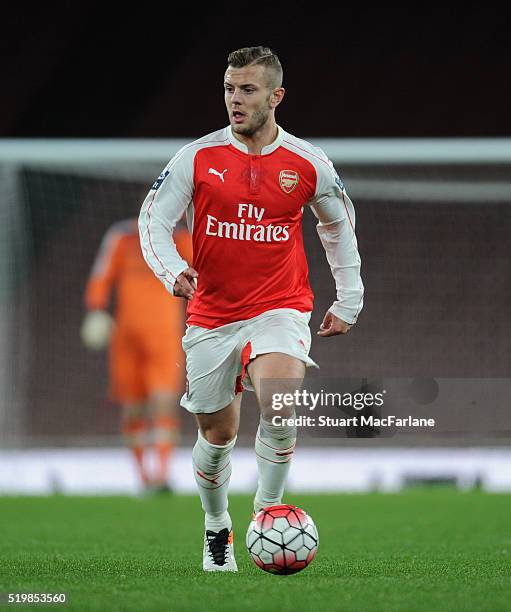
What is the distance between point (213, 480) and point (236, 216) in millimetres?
962

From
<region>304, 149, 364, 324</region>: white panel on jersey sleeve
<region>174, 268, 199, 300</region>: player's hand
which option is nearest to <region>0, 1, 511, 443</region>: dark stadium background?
<region>304, 149, 364, 324</region>: white panel on jersey sleeve

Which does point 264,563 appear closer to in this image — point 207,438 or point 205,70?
point 207,438

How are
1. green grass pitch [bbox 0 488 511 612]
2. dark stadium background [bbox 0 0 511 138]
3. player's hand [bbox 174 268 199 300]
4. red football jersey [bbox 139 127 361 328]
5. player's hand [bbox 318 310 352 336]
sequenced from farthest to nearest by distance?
dark stadium background [bbox 0 0 511 138]
player's hand [bbox 318 310 352 336]
red football jersey [bbox 139 127 361 328]
player's hand [bbox 174 268 199 300]
green grass pitch [bbox 0 488 511 612]

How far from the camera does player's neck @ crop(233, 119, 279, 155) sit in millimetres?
4621

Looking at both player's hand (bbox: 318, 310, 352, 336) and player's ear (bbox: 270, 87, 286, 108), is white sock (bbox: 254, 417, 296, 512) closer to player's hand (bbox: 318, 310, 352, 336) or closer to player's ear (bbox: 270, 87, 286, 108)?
player's hand (bbox: 318, 310, 352, 336)

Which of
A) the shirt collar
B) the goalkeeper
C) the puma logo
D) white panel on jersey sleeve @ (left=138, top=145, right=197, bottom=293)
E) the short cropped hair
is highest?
the short cropped hair

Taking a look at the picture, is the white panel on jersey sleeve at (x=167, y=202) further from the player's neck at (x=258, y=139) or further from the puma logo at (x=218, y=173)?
the player's neck at (x=258, y=139)

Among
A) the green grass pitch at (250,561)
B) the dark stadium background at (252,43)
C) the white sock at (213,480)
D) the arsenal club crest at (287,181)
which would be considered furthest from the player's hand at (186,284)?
the dark stadium background at (252,43)

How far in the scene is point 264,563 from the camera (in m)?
4.15

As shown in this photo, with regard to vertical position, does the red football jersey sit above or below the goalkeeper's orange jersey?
above

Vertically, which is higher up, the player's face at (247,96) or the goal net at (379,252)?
the player's face at (247,96)

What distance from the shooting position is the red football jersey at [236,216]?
4531 millimetres

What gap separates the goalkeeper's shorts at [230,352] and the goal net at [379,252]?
505 centimetres

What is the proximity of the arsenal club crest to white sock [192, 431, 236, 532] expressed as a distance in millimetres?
947
